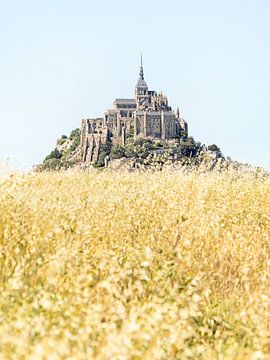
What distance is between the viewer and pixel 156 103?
452 ft

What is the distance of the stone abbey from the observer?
4850 inches

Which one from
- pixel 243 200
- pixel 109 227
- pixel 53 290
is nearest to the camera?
pixel 53 290

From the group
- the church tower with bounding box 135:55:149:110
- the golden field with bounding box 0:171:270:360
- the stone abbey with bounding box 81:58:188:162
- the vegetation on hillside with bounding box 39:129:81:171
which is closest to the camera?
the golden field with bounding box 0:171:270:360

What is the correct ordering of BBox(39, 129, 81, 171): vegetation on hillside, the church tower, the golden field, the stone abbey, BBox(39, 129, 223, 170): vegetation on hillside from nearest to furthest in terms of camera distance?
the golden field
BBox(39, 129, 223, 170): vegetation on hillside
the stone abbey
BBox(39, 129, 81, 171): vegetation on hillside
the church tower

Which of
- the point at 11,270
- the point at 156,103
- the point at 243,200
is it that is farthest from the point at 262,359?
the point at 156,103

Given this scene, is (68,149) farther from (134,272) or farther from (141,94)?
(134,272)

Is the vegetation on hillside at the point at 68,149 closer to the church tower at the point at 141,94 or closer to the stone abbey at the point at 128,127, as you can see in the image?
the stone abbey at the point at 128,127

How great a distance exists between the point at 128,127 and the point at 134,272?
124443 mm

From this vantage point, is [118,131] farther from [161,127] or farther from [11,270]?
[11,270]

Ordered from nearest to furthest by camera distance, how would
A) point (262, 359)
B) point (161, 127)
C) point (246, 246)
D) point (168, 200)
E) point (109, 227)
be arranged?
point (262, 359) → point (109, 227) → point (246, 246) → point (168, 200) → point (161, 127)

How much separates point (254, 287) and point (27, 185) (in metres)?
2.51

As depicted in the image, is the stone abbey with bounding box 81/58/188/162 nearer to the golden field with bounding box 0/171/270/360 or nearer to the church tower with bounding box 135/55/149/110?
the church tower with bounding box 135/55/149/110

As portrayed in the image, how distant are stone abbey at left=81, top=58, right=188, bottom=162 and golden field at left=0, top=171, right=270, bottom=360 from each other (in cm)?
11146

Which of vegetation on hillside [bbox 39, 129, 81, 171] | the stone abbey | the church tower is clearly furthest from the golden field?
the church tower
